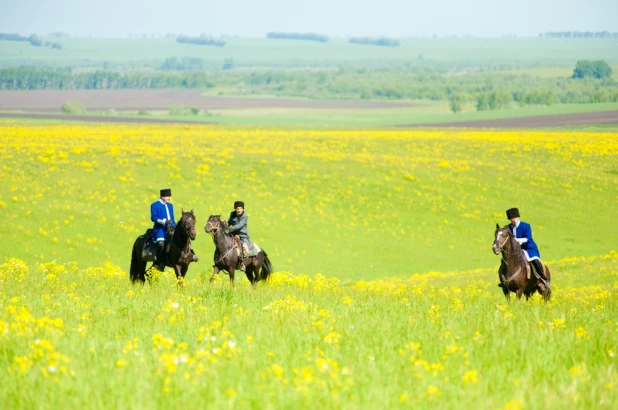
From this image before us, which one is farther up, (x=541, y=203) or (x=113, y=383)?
(x=113, y=383)

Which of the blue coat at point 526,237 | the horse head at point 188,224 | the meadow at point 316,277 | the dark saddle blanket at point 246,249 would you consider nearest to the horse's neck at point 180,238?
the horse head at point 188,224

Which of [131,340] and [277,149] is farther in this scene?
[277,149]

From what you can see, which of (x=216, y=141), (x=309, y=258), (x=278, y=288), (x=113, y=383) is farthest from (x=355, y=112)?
(x=113, y=383)

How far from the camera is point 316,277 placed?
2383 centimetres

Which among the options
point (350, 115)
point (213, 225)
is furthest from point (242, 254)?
point (350, 115)

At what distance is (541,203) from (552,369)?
4838 cm

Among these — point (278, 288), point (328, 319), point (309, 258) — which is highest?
point (328, 319)

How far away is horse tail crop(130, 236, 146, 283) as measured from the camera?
21.8 meters

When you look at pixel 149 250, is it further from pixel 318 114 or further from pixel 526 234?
pixel 318 114

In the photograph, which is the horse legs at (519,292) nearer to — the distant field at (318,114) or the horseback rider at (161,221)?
the horseback rider at (161,221)

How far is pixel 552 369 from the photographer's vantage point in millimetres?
9570

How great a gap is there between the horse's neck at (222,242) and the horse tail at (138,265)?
197cm

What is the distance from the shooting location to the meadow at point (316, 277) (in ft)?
28.5

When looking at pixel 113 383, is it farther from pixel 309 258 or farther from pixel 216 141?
pixel 216 141
